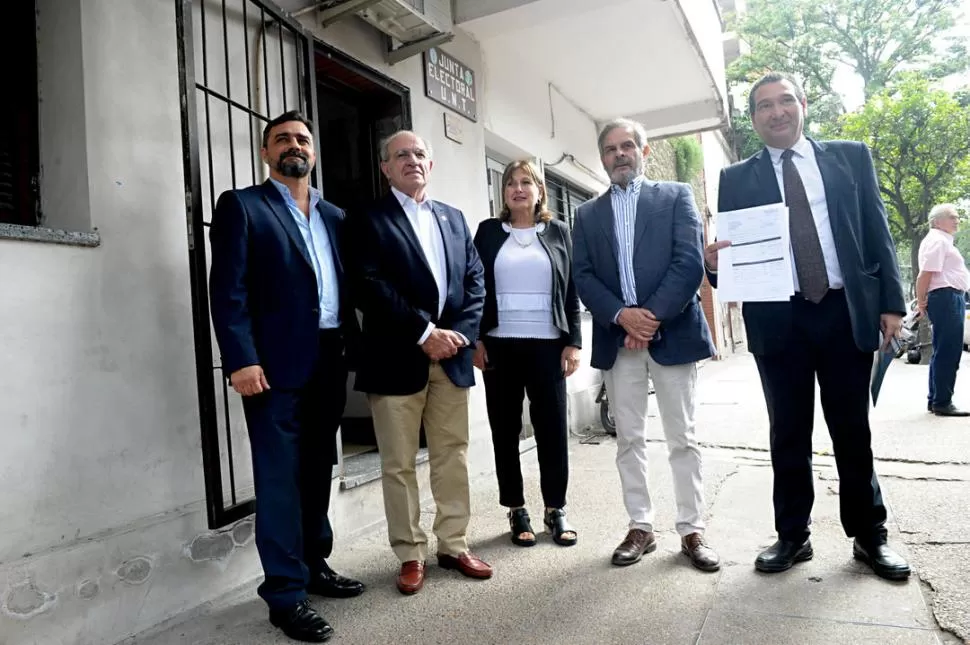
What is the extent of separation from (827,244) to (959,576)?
1.42 metres

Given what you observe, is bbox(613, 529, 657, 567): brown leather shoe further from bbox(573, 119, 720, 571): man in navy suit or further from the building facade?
the building facade

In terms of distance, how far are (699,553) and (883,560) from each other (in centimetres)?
71

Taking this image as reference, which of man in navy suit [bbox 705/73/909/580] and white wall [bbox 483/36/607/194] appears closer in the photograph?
man in navy suit [bbox 705/73/909/580]

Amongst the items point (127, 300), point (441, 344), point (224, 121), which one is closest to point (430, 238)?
point (441, 344)

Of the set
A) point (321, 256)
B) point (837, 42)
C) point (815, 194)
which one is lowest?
point (321, 256)

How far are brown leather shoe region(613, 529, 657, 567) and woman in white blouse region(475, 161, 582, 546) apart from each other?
37cm

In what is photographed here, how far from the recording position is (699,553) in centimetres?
290

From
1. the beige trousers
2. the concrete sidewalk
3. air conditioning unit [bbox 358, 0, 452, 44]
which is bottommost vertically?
the concrete sidewalk

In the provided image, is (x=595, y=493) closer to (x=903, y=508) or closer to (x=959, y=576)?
(x=903, y=508)

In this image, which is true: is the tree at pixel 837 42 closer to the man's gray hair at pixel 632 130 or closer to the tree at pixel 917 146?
the tree at pixel 917 146

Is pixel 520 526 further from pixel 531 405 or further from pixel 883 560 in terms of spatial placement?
pixel 883 560

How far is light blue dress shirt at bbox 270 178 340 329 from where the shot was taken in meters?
2.74

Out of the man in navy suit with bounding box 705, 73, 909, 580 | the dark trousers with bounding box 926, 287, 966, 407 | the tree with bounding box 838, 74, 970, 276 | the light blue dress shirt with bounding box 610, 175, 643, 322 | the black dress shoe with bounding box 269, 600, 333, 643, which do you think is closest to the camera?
the black dress shoe with bounding box 269, 600, 333, 643

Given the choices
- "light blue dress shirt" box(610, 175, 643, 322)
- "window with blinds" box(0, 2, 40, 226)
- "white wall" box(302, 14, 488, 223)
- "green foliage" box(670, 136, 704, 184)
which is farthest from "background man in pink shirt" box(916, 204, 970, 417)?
"window with blinds" box(0, 2, 40, 226)
